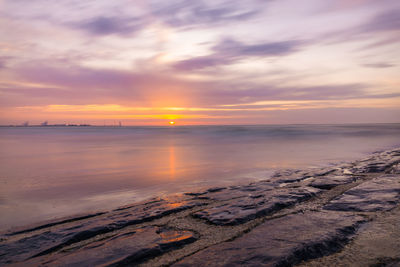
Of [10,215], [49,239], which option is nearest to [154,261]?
[49,239]

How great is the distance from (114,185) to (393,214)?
21.9 feet

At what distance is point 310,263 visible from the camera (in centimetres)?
230

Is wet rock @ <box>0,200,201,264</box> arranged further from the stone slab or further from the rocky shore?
the stone slab

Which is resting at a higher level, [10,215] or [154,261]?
[154,261]

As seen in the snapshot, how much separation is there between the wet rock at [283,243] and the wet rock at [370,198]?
1.88ft

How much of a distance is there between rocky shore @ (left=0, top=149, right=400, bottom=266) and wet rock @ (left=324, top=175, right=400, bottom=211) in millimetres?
13

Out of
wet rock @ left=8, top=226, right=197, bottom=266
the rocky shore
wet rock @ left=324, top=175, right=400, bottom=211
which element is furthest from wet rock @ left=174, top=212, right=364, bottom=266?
wet rock @ left=324, top=175, right=400, bottom=211

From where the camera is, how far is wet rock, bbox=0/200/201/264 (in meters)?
2.95

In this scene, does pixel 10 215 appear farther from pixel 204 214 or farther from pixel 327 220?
pixel 327 220

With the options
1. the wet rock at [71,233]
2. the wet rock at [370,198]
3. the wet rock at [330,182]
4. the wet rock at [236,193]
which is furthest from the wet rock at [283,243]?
the wet rock at [330,182]

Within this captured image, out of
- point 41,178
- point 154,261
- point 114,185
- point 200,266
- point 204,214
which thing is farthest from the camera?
point 41,178

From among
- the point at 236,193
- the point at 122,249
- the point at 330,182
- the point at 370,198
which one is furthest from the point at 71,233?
the point at 330,182

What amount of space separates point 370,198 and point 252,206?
1.85m

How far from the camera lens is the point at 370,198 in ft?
13.9
